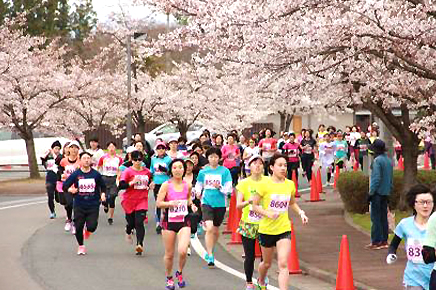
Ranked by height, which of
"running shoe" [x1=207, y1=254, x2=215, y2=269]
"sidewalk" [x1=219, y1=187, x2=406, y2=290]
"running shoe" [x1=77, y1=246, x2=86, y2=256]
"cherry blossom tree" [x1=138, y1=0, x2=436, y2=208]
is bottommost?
"sidewalk" [x1=219, y1=187, x2=406, y2=290]

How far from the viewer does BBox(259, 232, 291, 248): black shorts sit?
34.3 feet

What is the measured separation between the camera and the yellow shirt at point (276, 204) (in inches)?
412

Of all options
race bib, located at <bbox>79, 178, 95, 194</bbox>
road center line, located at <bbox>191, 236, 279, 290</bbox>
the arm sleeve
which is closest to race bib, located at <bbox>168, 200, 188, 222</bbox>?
road center line, located at <bbox>191, 236, 279, 290</bbox>

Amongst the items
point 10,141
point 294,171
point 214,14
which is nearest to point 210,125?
point 10,141

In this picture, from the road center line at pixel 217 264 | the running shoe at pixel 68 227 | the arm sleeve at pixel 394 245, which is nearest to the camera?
the arm sleeve at pixel 394 245

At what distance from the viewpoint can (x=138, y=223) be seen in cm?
1476

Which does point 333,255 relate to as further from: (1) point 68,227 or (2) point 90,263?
(1) point 68,227

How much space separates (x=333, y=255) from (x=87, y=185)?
4002 mm

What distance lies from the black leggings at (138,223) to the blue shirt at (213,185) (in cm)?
123

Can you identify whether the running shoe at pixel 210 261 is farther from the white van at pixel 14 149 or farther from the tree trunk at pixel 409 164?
the white van at pixel 14 149

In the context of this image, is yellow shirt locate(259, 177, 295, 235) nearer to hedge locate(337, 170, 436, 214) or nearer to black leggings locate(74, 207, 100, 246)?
black leggings locate(74, 207, 100, 246)

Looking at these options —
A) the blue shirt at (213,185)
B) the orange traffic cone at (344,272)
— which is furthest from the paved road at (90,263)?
the orange traffic cone at (344,272)

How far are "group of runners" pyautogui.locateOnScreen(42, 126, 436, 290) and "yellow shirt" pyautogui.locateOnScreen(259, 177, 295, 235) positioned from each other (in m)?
0.01

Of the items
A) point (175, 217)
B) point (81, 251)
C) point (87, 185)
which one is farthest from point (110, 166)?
point (175, 217)
